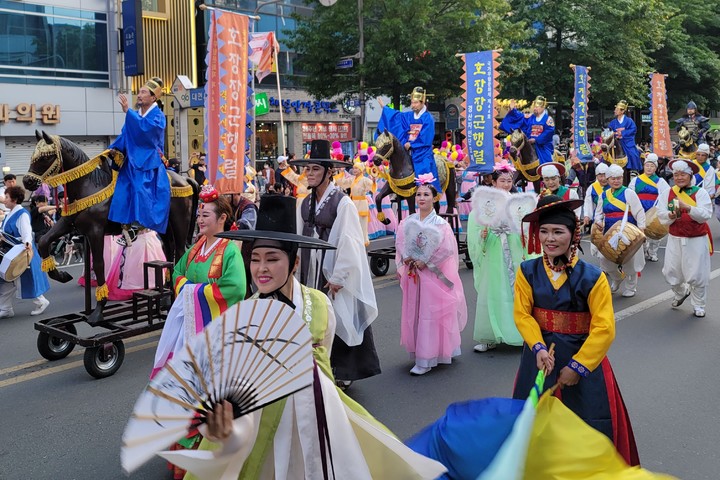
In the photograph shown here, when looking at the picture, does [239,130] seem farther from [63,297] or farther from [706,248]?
[706,248]

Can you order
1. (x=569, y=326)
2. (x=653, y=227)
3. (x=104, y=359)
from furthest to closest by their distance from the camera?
(x=653, y=227)
(x=104, y=359)
(x=569, y=326)

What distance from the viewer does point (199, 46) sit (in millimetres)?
28906

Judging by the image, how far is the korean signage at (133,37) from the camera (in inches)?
939

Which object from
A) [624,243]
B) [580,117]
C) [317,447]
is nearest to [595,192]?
[624,243]

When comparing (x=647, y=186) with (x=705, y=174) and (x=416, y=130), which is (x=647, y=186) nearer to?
(x=705, y=174)

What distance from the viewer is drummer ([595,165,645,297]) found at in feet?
30.3

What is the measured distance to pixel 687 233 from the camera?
8.52 metres

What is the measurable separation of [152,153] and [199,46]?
2323cm

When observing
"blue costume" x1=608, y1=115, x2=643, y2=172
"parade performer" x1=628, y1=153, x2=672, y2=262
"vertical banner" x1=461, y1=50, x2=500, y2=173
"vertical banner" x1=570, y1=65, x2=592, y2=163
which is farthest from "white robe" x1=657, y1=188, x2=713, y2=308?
"blue costume" x1=608, y1=115, x2=643, y2=172

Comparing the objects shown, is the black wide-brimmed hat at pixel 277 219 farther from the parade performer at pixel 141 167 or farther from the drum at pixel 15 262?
the drum at pixel 15 262

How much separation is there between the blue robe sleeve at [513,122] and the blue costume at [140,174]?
10.1 metres

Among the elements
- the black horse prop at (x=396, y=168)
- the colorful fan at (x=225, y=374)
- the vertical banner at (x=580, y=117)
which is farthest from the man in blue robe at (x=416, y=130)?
the colorful fan at (x=225, y=374)

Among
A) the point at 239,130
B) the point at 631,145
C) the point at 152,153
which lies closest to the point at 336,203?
the point at 239,130

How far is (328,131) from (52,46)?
1516 centimetres
